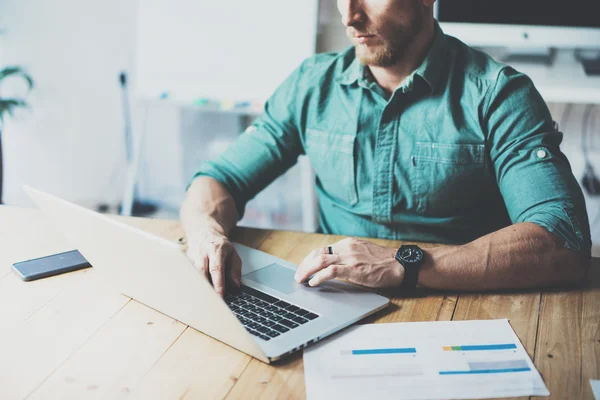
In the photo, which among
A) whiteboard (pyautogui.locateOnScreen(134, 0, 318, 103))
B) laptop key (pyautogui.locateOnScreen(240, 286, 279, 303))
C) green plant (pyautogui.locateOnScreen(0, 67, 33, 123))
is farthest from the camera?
green plant (pyautogui.locateOnScreen(0, 67, 33, 123))

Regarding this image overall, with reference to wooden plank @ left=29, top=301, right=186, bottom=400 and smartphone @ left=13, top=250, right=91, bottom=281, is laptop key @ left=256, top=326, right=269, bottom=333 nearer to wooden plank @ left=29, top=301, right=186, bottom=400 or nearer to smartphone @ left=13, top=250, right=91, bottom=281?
wooden plank @ left=29, top=301, right=186, bottom=400

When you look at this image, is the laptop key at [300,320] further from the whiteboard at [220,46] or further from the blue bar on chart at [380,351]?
the whiteboard at [220,46]

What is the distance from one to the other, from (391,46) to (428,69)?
9 cm

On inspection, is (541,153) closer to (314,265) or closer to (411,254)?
(411,254)

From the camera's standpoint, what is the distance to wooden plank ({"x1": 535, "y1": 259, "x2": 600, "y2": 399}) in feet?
2.59

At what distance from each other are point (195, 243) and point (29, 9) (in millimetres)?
2381

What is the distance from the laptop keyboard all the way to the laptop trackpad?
0.11 ft

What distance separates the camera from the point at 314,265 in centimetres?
104

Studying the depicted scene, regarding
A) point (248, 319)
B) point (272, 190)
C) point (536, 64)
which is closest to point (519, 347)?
point (248, 319)

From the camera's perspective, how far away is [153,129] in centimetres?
315

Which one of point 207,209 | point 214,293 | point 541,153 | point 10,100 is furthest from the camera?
Answer: point 10,100

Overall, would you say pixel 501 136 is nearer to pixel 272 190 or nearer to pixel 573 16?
pixel 573 16

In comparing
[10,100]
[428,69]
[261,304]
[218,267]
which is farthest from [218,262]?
[10,100]

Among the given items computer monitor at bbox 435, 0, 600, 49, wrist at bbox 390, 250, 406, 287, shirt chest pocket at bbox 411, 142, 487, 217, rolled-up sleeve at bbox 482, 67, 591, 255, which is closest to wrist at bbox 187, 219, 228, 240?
wrist at bbox 390, 250, 406, 287
